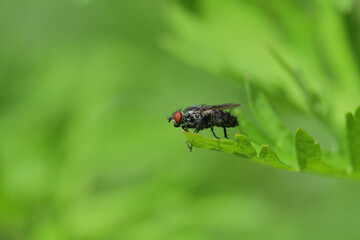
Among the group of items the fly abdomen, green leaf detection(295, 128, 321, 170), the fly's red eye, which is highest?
the fly's red eye

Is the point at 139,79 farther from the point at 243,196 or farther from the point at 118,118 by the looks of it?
the point at 243,196

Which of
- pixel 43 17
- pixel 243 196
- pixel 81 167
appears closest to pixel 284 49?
pixel 243 196

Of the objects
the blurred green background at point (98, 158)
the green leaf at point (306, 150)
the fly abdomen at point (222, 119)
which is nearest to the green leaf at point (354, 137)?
the green leaf at point (306, 150)

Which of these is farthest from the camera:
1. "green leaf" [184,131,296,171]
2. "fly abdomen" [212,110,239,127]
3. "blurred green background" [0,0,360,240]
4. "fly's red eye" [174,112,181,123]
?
"blurred green background" [0,0,360,240]

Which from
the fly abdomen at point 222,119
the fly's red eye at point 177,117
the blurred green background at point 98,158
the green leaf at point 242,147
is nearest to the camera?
the green leaf at point 242,147

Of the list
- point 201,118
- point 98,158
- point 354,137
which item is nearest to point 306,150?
point 354,137

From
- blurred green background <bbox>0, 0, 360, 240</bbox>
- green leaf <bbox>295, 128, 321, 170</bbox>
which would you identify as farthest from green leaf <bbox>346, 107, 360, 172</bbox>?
blurred green background <bbox>0, 0, 360, 240</bbox>

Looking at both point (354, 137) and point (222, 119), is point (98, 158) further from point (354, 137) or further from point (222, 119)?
point (354, 137)

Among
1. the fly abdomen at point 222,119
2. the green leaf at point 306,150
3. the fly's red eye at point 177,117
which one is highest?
the fly's red eye at point 177,117

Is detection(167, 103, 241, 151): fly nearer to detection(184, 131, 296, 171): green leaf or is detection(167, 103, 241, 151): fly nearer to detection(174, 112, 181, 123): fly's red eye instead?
detection(174, 112, 181, 123): fly's red eye

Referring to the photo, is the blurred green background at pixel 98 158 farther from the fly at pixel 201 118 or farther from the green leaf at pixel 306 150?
the green leaf at pixel 306 150

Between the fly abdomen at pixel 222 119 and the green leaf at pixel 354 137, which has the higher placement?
the fly abdomen at pixel 222 119
